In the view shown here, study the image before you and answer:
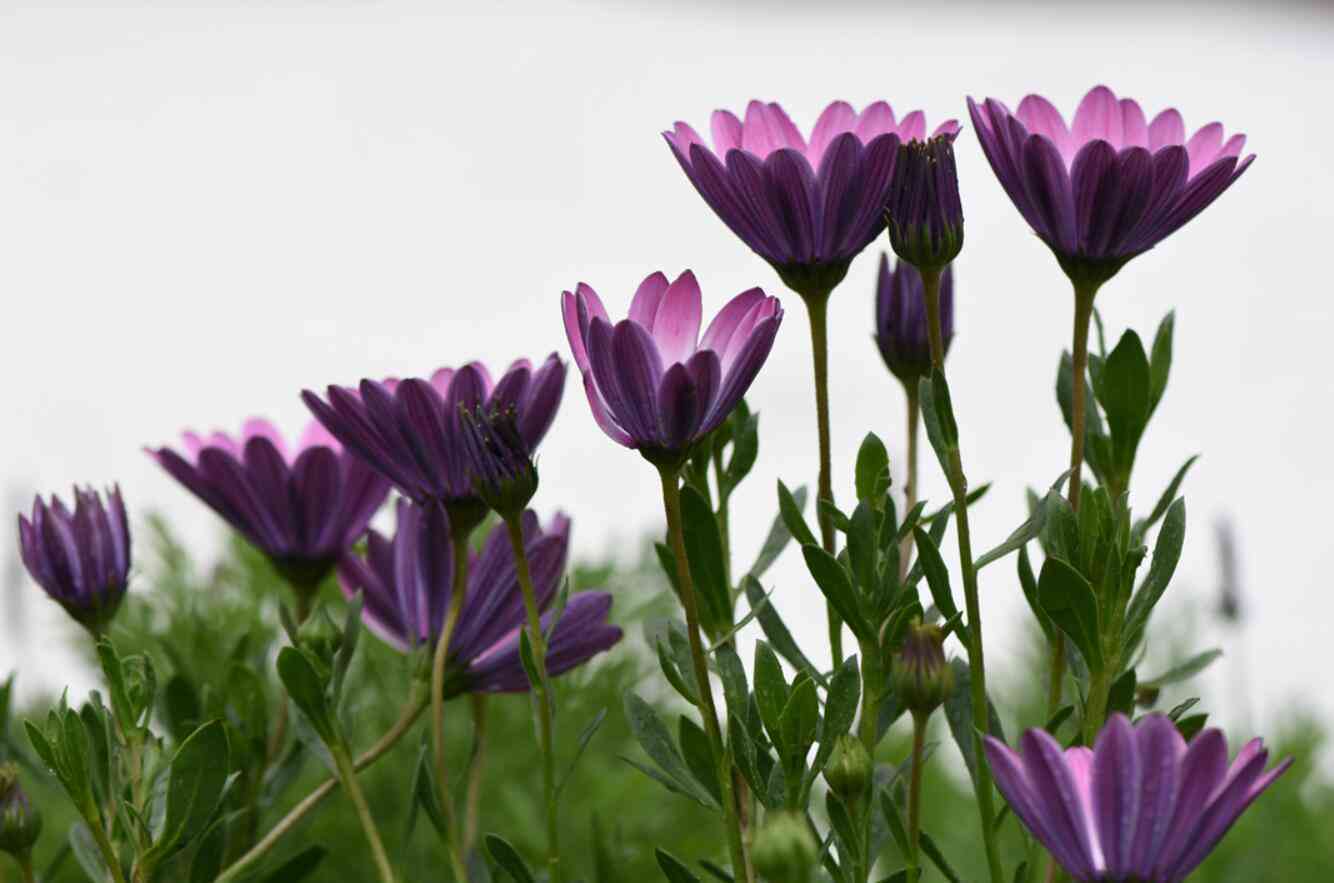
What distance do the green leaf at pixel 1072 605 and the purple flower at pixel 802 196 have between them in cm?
9

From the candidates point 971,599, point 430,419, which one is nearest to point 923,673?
point 971,599

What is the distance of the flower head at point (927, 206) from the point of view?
360mm

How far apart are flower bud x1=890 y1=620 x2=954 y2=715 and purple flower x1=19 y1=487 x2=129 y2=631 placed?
0.22m

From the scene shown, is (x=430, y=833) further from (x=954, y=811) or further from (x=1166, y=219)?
(x=1166, y=219)

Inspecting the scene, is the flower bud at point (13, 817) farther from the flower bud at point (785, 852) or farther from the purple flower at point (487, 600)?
the flower bud at point (785, 852)

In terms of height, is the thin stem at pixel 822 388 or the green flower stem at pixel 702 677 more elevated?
the thin stem at pixel 822 388

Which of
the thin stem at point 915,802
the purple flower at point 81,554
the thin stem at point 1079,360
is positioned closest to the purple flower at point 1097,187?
the thin stem at point 1079,360

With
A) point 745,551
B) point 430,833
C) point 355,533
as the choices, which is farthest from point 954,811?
point 745,551

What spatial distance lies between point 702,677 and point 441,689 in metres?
0.08

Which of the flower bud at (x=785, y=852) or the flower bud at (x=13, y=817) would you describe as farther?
the flower bud at (x=13, y=817)

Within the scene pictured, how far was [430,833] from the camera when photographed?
708 millimetres

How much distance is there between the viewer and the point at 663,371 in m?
0.36

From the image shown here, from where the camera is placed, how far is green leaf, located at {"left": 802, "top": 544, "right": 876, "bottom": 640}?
1.17ft

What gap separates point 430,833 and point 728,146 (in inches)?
15.4
